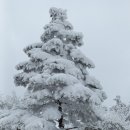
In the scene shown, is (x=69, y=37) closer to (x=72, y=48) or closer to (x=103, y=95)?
(x=72, y=48)

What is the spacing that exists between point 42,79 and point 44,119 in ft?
7.12

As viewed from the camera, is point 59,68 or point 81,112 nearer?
point 59,68

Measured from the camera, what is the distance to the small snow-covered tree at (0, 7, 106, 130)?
2091cm

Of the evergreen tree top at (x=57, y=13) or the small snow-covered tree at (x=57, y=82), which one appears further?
the evergreen tree top at (x=57, y=13)

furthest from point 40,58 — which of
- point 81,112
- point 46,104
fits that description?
point 81,112

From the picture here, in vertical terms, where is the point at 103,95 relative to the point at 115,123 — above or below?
above

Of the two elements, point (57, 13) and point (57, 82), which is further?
point (57, 13)

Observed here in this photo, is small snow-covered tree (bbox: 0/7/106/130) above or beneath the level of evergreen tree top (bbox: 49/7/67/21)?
beneath

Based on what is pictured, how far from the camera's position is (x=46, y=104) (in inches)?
882

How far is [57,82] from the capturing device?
2120cm

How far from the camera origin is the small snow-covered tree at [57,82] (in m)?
20.9

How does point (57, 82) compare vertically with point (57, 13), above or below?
below

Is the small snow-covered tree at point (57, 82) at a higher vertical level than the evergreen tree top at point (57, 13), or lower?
lower

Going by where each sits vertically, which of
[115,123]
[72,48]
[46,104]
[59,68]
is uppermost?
[72,48]
